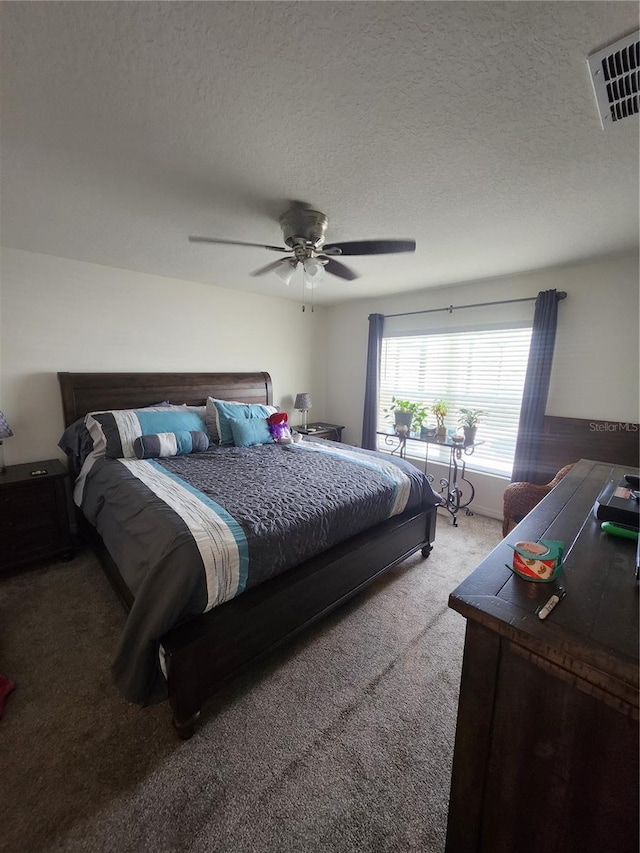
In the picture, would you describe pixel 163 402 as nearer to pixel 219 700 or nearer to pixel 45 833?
pixel 219 700

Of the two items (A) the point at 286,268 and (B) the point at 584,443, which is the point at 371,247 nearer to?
(A) the point at 286,268

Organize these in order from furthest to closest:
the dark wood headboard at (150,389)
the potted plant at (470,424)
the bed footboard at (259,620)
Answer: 1. the potted plant at (470,424)
2. the dark wood headboard at (150,389)
3. the bed footboard at (259,620)

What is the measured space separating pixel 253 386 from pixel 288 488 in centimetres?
222

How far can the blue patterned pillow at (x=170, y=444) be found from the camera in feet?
8.70

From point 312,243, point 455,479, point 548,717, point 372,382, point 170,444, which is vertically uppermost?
point 312,243

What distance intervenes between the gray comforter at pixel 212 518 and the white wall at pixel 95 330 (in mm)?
906

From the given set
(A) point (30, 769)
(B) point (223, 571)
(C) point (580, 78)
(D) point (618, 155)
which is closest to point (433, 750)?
(B) point (223, 571)

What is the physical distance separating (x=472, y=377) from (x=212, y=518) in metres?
3.11

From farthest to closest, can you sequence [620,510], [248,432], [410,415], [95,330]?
1. [410,415]
2. [248,432]
3. [95,330]
4. [620,510]

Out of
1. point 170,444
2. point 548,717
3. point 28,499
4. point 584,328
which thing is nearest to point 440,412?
point 584,328

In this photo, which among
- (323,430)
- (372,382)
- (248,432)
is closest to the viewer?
(248,432)

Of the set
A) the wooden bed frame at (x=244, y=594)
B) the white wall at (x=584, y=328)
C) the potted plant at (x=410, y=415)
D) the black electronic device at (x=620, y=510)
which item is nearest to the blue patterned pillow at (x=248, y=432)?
the wooden bed frame at (x=244, y=594)

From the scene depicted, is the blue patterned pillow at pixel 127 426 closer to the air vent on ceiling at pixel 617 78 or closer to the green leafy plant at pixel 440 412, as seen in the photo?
the green leafy plant at pixel 440 412

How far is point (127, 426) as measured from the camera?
275 centimetres
